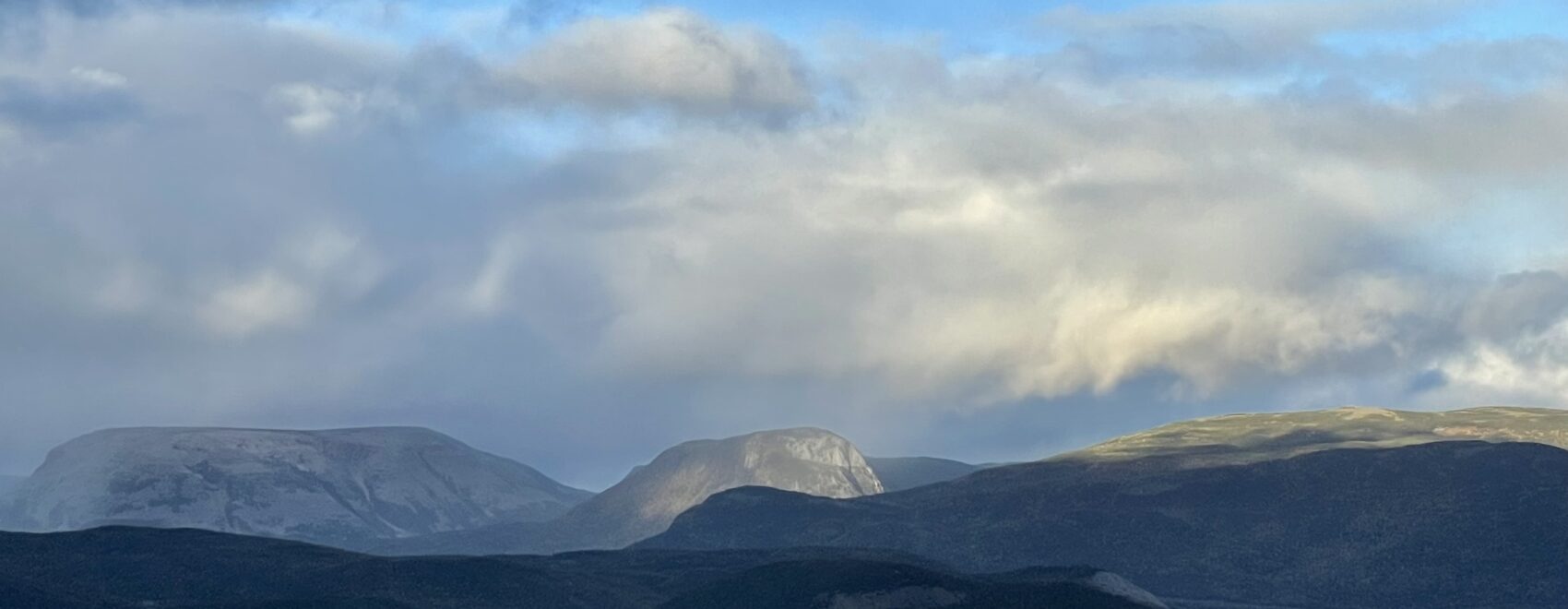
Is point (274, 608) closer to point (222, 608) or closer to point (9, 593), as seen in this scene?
point (222, 608)

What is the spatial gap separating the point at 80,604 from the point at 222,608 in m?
15.9

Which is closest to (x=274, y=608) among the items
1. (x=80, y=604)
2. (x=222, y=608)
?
(x=222, y=608)

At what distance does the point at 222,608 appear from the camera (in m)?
200

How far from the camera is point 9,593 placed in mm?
198125

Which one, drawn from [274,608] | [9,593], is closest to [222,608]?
[274,608]

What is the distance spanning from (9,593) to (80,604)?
7706 mm

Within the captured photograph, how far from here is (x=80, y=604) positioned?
199375 millimetres

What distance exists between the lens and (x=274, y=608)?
199500mm

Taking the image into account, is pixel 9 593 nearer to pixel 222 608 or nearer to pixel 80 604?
pixel 80 604

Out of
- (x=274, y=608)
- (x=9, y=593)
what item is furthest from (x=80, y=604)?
(x=274, y=608)

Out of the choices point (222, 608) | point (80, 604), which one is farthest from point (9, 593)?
point (222, 608)

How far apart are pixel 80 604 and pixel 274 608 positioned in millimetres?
21921

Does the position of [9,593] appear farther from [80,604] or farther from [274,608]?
[274,608]

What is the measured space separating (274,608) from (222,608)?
6.02 m
